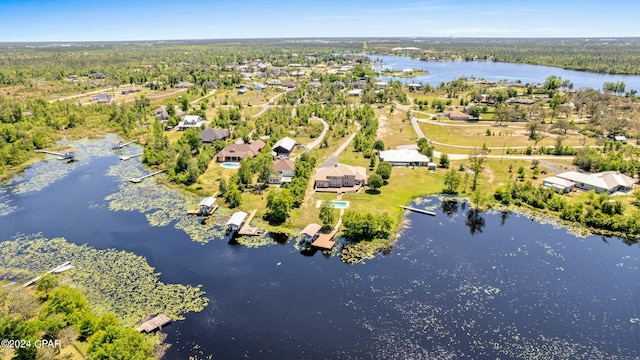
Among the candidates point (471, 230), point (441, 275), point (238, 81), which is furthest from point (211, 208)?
point (238, 81)

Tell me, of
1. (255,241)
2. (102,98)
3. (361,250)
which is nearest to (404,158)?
(361,250)

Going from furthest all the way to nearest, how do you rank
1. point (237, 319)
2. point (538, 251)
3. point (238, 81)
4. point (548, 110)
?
point (238, 81), point (548, 110), point (538, 251), point (237, 319)

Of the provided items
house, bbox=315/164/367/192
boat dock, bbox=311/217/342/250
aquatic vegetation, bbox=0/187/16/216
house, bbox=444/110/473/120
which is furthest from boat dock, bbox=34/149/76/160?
house, bbox=444/110/473/120

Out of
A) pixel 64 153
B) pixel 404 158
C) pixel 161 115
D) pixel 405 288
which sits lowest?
pixel 405 288

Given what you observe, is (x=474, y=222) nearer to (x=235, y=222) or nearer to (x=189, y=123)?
(x=235, y=222)

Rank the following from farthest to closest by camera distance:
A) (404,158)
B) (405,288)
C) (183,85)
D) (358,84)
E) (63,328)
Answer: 1. (358,84)
2. (183,85)
3. (404,158)
4. (405,288)
5. (63,328)

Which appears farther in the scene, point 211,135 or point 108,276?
point 211,135

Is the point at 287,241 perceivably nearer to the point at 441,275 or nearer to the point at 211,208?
the point at 211,208

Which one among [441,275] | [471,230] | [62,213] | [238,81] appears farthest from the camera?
[238,81]
